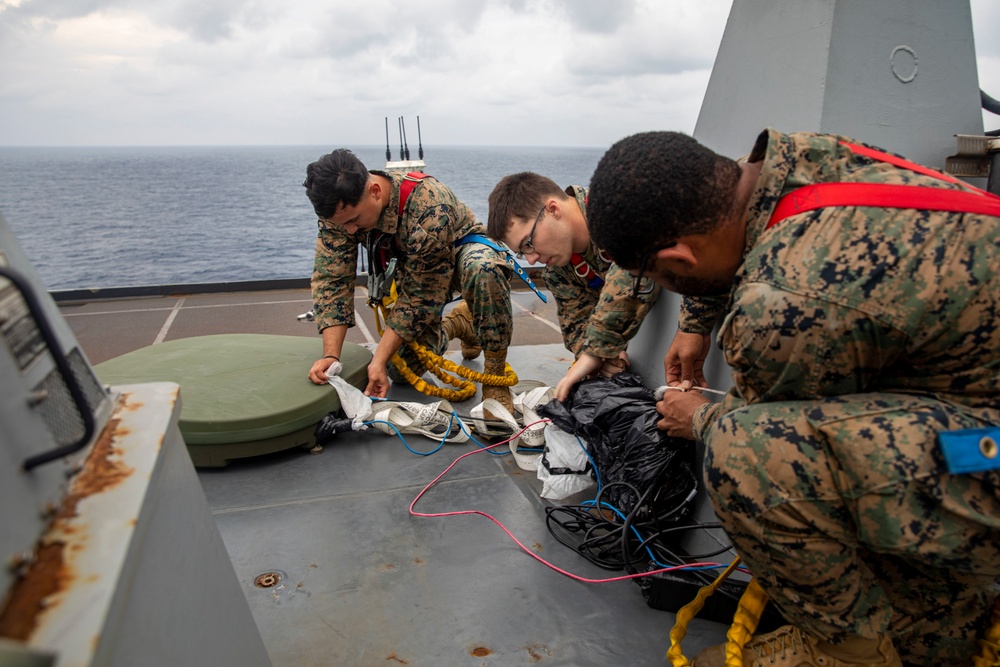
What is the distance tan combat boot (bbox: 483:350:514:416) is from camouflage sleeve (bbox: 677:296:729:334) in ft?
3.42

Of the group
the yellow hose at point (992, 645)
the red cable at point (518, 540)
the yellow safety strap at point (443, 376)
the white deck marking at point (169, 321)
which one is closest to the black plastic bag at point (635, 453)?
the red cable at point (518, 540)

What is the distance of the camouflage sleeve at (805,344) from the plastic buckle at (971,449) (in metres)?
0.15

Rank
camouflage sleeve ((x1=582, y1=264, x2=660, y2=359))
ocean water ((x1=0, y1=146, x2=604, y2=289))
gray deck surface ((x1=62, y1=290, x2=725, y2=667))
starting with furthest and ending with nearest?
ocean water ((x1=0, y1=146, x2=604, y2=289))
camouflage sleeve ((x1=582, y1=264, x2=660, y2=359))
gray deck surface ((x1=62, y1=290, x2=725, y2=667))

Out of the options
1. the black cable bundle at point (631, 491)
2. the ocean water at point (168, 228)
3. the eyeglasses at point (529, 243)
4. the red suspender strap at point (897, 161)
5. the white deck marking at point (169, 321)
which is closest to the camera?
the red suspender strap at point (897, 161)

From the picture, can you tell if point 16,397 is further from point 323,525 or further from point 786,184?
point 323,525

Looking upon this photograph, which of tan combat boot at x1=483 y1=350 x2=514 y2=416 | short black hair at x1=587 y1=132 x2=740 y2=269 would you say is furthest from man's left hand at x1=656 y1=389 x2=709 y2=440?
tan combat boot at x1=483 y1=350 x2=514 y2=416

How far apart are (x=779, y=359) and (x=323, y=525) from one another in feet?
4.40

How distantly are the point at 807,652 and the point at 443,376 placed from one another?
1879mm

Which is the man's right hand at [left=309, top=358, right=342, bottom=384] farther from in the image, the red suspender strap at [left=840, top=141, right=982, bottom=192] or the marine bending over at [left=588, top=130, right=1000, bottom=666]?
the red suspender strap at [left=840, top=141, right=982, bottom=192]

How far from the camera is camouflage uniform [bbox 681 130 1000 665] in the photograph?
1.00 m

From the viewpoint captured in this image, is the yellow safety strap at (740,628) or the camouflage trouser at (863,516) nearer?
the camouflage trouser at (863,516)

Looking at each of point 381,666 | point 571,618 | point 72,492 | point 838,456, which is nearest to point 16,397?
point 72,492

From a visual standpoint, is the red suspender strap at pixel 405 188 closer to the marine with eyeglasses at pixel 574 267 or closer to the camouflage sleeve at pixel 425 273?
the camouflage sleeve at pixel 425 273

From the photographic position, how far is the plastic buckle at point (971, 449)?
0.96 m
